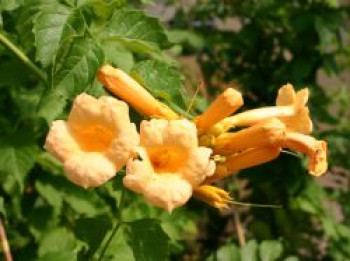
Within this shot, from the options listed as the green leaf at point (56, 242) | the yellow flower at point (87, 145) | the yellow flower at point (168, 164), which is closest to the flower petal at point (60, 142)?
the yellow flower at point (87, 145)

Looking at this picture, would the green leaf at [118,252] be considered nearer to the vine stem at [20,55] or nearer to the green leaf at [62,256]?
the green leaf at [62,256]

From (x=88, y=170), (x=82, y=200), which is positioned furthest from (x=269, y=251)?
(x=88, y=170)

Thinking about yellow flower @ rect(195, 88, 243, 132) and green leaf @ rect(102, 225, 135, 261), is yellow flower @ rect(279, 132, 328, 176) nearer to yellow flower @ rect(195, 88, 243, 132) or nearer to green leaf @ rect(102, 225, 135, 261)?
yellow flower @ rect(195, 88, 243, 132)

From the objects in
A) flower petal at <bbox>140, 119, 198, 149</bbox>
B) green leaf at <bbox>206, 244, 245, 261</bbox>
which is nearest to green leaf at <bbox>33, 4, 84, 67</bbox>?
flower petal at <bbox>140, 119, 198, 149</bbox>

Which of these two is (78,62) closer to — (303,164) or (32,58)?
(32,58)

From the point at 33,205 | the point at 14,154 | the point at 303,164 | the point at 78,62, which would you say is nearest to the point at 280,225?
the point at 303,164
